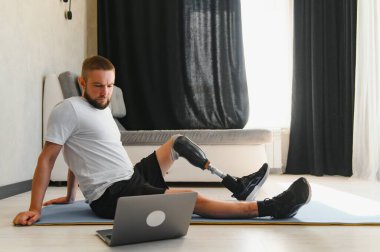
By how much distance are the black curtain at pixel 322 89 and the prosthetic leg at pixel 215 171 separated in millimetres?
2306

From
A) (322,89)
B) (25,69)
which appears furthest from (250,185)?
(322,89)

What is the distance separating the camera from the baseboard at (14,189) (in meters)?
2.80

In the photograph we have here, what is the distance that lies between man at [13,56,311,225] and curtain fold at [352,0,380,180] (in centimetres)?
234

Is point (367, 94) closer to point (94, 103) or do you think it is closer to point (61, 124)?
point (94, 103)

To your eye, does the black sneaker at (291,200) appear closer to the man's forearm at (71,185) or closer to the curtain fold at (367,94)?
the man's forearm at (71,185)

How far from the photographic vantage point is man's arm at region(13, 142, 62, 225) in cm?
188

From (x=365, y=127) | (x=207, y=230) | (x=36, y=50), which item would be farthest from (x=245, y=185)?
(x=365, y=127)

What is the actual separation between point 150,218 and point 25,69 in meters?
1.98

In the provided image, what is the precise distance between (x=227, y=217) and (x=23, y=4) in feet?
6.70

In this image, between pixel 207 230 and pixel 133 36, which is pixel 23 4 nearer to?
pixel 133 36

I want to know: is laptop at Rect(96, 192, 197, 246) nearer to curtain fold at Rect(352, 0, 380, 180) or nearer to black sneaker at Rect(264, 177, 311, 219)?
black sneaker at Rect(264, 177, 311, 219)

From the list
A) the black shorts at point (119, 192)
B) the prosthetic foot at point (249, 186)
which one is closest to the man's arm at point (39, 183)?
the black shorts at point (119, 192)

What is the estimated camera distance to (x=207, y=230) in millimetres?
1805

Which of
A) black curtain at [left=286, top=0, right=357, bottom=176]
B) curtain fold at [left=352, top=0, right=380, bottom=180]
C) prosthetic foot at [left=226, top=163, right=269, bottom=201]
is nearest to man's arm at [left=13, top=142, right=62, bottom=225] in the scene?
prosthetic foot at [left=226, top=163, right=269, bottom=201]
